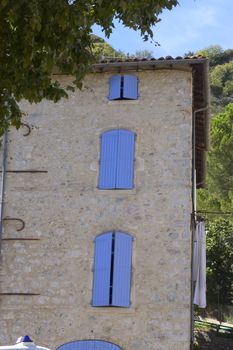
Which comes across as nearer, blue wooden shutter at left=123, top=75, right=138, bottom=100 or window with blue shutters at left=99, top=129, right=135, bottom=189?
window with blue shutters at left=99, top=129, right=135, bottom=189

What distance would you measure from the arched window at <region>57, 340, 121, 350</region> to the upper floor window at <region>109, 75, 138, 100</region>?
609 centimetres

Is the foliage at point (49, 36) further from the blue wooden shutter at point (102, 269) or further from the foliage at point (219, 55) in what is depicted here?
the foliage at point (219, 55)

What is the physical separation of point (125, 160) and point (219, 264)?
1561 centimetres

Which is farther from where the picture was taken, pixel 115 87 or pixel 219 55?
pixel 219 55

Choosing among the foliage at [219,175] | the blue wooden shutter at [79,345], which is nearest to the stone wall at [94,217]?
the blue wooden shutter at [79,345]

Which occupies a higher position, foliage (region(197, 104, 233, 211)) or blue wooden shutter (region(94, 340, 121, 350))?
foliage (region(197, 104, 233, 211))

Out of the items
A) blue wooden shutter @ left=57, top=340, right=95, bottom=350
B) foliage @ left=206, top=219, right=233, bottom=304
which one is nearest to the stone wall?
blue wooden shutter @ left=57, top=340, right=95, bottom=350

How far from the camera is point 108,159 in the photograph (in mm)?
15141

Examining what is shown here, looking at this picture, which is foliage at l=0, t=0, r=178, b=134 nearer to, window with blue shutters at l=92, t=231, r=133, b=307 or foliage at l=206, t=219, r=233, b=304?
window with blue shutters at l=92, t=231, r=133, b=307

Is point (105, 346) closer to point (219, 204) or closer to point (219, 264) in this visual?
point (219, 204)

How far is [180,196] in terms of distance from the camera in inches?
578

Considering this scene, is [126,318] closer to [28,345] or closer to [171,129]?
[171,129]

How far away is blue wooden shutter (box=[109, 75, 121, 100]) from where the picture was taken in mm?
15742

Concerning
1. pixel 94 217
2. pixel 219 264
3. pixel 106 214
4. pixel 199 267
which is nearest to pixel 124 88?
pixel 106 214
